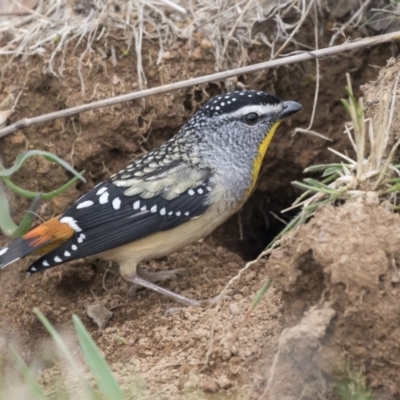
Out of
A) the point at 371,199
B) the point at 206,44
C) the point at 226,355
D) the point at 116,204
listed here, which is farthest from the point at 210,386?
the point at 206,44

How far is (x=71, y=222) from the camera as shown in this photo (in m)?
5.20

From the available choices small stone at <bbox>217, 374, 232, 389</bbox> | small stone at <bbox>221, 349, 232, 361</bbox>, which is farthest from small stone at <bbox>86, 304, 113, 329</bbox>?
small stone at <bbox>217, 374, 232, 389</bbox>

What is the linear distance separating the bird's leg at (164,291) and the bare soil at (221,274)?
0.08 m

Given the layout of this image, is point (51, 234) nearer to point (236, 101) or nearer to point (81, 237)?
point (81, 237)

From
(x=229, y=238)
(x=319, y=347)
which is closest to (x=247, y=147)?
(x=229, y=238)

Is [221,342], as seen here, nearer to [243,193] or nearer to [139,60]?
[243,193]

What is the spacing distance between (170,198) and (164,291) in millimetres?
630

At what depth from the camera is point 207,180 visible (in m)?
5.39

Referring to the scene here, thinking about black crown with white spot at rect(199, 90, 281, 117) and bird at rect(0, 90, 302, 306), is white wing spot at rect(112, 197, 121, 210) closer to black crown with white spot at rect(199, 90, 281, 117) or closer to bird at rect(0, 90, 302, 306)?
bird at rect(0, 90, 302, 306)

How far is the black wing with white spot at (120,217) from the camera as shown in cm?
514

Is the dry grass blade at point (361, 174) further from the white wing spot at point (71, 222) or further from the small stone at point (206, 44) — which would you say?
the small stone at point (206, 44)

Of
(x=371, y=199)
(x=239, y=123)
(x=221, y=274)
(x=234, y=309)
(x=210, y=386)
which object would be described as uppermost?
(x=371, y=199)

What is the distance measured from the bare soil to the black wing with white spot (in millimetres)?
528

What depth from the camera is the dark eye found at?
18.4 ft
